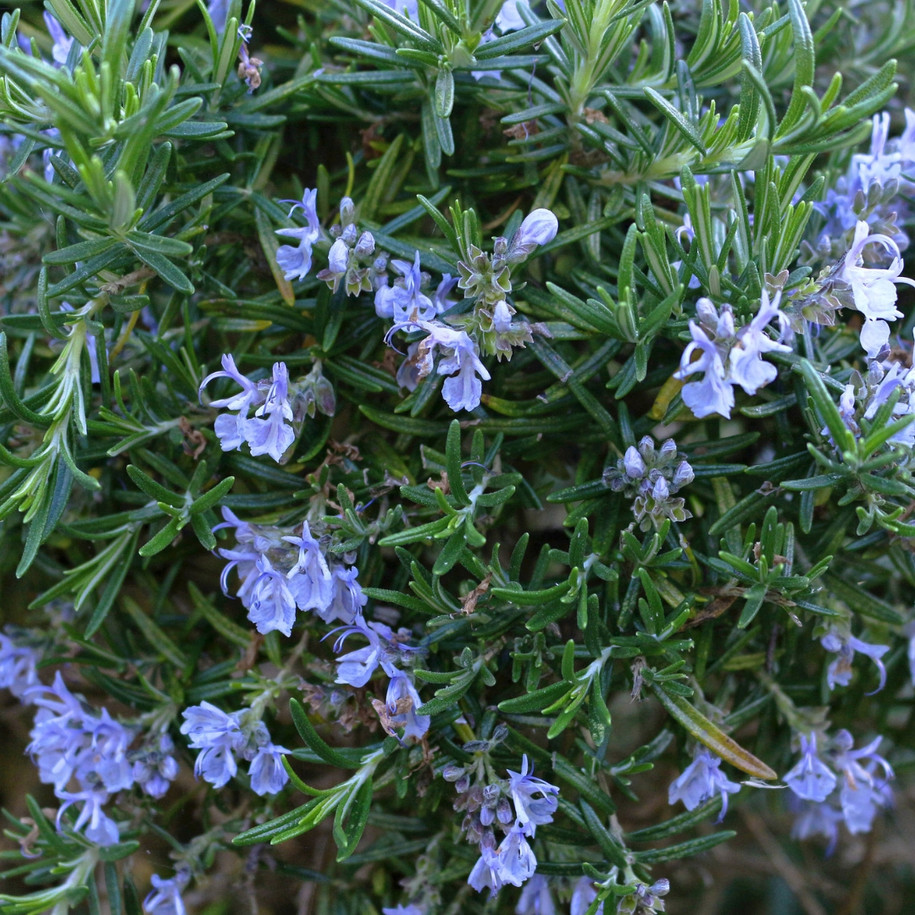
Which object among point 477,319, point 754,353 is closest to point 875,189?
point 754,353

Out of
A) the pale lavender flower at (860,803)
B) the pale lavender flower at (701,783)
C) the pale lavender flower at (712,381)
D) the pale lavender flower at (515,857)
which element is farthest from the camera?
the pale lavender flower at (860,803)

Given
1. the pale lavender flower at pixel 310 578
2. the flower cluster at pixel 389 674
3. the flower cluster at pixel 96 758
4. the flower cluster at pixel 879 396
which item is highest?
the flower cluster at pixel 879 396

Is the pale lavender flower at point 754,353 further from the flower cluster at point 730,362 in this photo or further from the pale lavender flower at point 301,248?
the pale lavender flower at point 301,248

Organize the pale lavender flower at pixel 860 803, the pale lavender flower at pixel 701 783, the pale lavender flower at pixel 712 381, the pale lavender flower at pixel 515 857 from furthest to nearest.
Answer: the pale lavender flower at pixel 860 803 → the pale lavender flower at pixel 701 783 → the pale lavender flower at pixel 515 857 → the pale lavender flower at pixel 712 381

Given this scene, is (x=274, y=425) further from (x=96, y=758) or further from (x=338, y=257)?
(x=96, y=758)

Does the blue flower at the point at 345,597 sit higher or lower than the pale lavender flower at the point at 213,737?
higher

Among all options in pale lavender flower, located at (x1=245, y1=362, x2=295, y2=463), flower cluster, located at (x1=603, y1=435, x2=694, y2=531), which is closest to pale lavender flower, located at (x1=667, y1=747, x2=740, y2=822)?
Result: flower cluster, located at (x1=603, y1=435, x2=694, y2=531)

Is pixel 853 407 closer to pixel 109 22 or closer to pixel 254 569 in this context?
pixel 254 569

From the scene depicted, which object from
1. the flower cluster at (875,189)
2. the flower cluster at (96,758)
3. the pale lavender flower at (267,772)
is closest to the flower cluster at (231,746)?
the pale lavender flower at (267,772)
